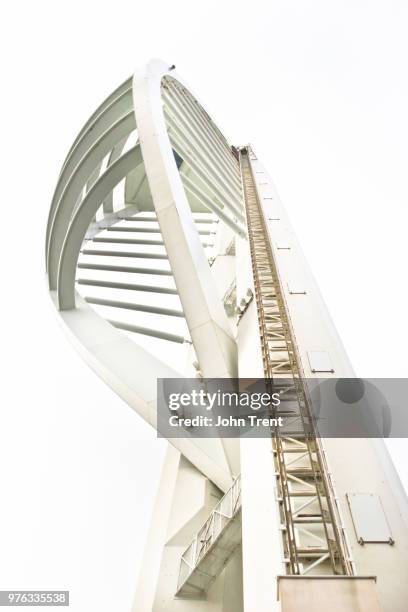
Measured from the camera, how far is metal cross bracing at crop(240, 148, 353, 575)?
290 cm

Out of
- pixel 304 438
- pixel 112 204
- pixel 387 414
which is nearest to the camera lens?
pixel 304 438

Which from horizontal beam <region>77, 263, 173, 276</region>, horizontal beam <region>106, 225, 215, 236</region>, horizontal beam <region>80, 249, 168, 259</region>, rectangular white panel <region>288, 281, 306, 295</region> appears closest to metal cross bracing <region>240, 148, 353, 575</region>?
rectangular white panel <region>288, 281, 306, 295</region>

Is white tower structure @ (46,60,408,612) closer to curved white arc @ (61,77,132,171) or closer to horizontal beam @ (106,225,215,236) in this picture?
curved white arc @ (61,77,132,171)

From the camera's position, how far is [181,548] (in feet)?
18.1

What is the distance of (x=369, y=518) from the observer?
3555mm

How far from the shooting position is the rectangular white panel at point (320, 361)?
5.50 metres

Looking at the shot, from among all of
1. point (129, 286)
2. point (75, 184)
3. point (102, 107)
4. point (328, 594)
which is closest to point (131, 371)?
point (129, 286)

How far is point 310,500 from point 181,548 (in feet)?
10.4

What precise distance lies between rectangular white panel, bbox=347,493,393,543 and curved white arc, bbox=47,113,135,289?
23.7 feet

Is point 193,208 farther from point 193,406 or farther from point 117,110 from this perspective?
point 193,406

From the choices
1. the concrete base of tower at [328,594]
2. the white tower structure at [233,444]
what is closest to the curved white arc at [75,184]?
the white tower structure at [233,444]

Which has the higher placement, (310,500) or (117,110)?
(117,110)

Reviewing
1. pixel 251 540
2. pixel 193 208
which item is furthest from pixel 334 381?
pixel 193 208

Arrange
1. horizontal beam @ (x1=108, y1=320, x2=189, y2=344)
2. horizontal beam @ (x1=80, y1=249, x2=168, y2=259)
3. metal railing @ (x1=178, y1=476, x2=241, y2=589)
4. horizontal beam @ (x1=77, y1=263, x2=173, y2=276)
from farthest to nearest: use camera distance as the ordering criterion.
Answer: horizontal beam @ (x1=80, y1=249, x2=168, y2=259), horizontal beam @ (x1=77, y1=263, x2=173, y2=276), horizontal beam @ (x1=108, y1=320, x2=189, y2=344), metal railing @ (x1=178, y1=476, x2=241, y2=589)
